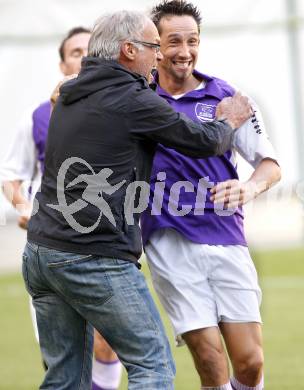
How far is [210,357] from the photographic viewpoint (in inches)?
205

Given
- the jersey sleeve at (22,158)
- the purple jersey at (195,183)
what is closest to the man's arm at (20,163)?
the jersey sleeve at (22,158)

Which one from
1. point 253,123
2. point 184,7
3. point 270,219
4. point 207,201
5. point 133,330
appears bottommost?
point 270,219

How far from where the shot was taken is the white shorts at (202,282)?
17.5 ft

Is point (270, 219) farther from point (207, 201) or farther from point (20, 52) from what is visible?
point (207, 201)

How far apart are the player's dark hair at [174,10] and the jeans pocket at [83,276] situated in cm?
153

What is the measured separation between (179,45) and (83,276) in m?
1.46

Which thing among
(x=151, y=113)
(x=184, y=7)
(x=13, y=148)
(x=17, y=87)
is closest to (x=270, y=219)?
(x=17, y=87)

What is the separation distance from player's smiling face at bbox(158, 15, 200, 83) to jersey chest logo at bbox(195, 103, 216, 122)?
0.58ft

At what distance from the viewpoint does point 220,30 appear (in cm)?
1390

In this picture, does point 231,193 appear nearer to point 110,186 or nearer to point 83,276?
point 110,186

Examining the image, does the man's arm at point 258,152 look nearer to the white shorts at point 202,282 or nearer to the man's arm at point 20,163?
the white shorts at point 202,282

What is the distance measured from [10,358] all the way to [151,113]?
427 cm

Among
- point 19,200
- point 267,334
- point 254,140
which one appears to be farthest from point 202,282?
point 267,334

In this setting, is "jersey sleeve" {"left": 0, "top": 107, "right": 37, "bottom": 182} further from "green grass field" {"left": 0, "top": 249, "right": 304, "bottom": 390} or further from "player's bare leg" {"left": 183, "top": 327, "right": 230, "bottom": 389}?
"player's bare leg" {"left": 183, "top": 327, "right": 230, "bottom": 389}
